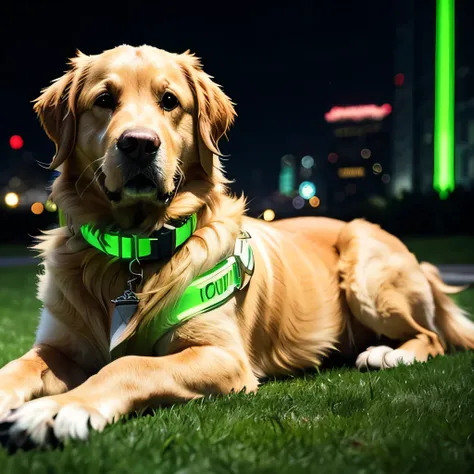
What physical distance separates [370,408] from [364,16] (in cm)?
9449

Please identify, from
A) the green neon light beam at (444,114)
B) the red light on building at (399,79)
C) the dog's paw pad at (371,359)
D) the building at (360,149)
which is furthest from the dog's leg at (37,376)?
the building at (360,149)

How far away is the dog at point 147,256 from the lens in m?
2.79

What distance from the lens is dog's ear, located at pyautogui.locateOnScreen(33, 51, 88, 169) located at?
10.4 ft

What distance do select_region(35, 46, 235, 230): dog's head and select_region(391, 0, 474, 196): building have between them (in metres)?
44.9

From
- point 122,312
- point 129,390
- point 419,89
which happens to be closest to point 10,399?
point 129,390

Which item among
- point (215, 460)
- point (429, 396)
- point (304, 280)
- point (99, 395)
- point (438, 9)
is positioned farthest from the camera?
point (438, 9)

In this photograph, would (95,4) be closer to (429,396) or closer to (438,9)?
(438,9)

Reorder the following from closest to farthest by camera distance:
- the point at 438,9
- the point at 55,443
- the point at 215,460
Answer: the point at 215,460 → the point at 55,443 → the point at 438,9

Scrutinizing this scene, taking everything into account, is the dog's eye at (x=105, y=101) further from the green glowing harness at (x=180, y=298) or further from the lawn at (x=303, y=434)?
the lawn at (x=303, y=434)

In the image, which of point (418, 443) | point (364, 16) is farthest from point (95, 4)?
point (364, 16)

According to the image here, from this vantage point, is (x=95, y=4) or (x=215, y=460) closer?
(x=215, y=460)

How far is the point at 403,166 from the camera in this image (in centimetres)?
6512

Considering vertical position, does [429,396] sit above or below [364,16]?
below

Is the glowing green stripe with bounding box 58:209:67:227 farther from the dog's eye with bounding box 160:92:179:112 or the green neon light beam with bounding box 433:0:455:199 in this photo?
the green neon light beam with bounding box 433:0:455:199
